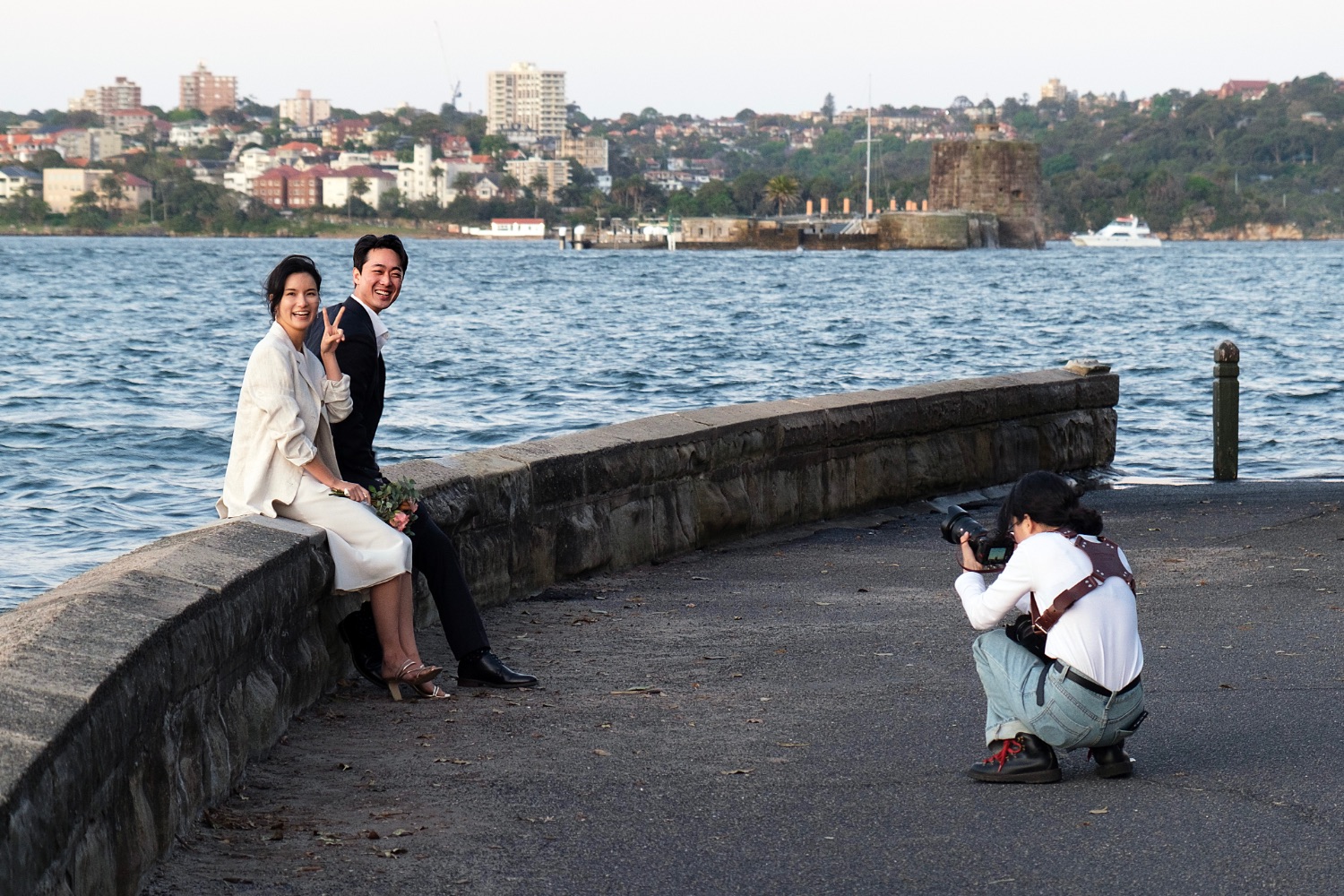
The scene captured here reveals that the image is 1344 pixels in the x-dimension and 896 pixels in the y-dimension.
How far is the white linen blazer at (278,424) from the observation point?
5.46 meters

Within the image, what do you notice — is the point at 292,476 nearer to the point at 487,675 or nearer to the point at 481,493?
the point at 487,675

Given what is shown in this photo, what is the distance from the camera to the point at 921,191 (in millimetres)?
194875

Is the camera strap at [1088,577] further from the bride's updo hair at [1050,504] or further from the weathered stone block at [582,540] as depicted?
the weathered stone block at [582,540]

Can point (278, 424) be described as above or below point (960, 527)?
above

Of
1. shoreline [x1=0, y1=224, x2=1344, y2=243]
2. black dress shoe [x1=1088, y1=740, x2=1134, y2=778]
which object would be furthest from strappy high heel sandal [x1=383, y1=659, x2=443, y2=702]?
shoreline [x1=0, y1=224, x2=1344, y2=243]

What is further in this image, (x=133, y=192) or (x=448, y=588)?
(x=133, y=192)

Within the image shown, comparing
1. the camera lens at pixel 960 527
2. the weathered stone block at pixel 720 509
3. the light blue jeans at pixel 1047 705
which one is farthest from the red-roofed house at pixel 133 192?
the light blue jeans at pixel 1047 705

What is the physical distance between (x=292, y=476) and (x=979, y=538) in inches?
91.2

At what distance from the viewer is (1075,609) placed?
4.62 metres

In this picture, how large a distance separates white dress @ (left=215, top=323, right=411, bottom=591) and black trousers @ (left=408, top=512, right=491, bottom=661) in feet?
1.06

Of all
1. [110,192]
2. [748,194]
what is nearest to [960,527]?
[748,194]

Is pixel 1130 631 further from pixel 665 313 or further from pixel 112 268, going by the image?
pixel 112 268

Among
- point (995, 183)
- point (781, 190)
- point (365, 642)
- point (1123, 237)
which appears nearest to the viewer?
point (365, 642)

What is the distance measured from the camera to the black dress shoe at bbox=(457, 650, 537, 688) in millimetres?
5895
